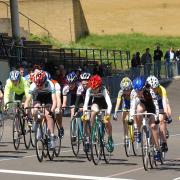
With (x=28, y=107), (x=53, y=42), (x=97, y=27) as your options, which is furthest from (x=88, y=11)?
(x=28, y=107)

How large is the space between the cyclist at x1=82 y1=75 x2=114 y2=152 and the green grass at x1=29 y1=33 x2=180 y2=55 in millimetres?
A: 45714

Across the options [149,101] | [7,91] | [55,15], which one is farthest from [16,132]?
[55,15]

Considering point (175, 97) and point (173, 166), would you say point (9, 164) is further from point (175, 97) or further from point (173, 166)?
point (175, 97)

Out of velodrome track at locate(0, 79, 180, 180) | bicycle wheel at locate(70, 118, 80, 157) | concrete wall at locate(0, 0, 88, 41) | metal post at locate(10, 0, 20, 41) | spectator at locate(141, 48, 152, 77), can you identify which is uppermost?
concrete wall at locate(0, 0, 88, 41)

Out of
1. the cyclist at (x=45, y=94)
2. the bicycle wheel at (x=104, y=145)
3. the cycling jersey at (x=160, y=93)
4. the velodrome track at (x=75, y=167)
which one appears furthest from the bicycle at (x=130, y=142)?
the cyclist at (x=45, y=94)

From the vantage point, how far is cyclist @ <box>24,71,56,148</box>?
619 inches

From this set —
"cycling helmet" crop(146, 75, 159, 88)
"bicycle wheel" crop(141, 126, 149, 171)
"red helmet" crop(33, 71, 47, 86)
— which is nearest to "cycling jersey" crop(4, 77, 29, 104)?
"red helmet" crop(33, 71, 47, 86)

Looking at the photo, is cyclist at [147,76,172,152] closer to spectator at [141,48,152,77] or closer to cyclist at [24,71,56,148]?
cyclist at [24,71,56,148]

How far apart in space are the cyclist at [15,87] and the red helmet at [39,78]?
173 centimetres

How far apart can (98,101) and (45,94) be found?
1311 mm

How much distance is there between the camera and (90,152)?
15617 mm

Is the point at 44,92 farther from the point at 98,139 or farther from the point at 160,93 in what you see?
the point at 160,93

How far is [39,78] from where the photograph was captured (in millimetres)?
15922

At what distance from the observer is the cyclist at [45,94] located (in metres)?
15.7
